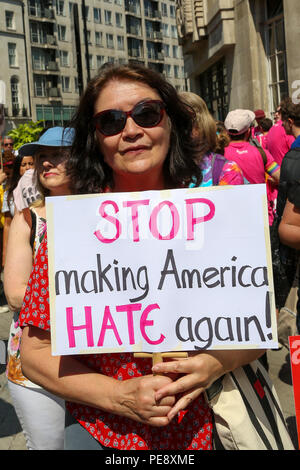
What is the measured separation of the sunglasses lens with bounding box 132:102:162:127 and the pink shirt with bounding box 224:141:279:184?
3739mm

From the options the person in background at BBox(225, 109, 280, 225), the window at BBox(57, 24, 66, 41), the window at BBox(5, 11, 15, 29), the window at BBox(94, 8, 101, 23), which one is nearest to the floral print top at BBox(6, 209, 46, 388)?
the person in background at BBox(225, 109, 280, 225)

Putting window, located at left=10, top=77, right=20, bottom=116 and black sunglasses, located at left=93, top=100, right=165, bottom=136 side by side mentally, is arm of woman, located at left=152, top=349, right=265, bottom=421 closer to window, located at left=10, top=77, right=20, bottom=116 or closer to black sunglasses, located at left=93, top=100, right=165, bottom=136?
black sunglasses, located at left=93, top=100, right=165, bottom=136

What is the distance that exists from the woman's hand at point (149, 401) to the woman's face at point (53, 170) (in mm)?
1407

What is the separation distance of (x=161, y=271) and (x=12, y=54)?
219 ft

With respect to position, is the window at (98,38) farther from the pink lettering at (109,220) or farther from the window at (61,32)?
the pink lettering at (109,220)

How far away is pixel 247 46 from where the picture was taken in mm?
13008

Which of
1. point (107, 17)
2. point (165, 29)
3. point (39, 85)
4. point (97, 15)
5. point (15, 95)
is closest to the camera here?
point (15, 95)

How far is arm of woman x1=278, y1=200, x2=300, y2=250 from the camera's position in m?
2.99

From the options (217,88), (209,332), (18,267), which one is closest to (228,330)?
(209,332)

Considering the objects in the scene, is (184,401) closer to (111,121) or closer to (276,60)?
(111,121)

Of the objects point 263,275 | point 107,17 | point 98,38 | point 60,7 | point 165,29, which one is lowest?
point 263,275

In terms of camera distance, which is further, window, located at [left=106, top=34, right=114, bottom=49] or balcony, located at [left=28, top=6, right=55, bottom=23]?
window, located at [left=106, top=34, right=114, bottom=49]

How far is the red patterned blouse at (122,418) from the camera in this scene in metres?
1.74

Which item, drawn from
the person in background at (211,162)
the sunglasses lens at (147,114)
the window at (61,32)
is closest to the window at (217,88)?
the person in background at (211,162)
